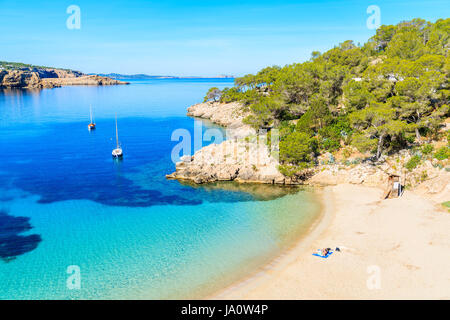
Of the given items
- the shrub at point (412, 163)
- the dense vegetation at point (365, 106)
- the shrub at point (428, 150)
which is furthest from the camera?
the dense vegetation at point (365, 106)

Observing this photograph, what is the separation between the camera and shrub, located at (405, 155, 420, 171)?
115ft

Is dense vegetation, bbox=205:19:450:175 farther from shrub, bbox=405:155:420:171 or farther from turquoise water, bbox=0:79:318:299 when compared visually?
turquoise water, bbox=0:79:318:299

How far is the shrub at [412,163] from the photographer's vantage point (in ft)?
115

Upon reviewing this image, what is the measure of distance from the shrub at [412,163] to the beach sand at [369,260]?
→ 6.02 m

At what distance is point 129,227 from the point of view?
28.6m

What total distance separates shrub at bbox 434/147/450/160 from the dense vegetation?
164 millimetres

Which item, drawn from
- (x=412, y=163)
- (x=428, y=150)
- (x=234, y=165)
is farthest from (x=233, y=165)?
(x=428, y=150)

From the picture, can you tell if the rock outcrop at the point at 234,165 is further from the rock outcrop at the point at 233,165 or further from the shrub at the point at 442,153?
the shrub at the point at 442,153

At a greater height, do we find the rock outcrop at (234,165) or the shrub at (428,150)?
the shrub at (428,150)

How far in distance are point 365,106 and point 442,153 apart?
12010 millimetres

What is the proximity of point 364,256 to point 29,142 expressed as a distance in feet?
221

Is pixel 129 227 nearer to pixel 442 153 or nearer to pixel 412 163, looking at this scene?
pixel 412 163

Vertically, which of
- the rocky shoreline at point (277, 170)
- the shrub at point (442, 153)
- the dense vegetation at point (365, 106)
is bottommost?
the rocky shoreline at point (277, 170)

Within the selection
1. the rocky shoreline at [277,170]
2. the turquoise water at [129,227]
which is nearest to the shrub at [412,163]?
the rocky shoreline at [277,170]
